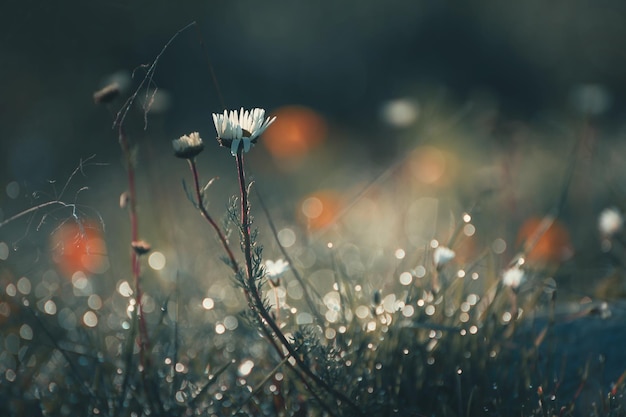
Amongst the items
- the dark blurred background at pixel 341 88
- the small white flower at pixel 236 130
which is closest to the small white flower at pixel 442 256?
the small white flower at pixel 236 130

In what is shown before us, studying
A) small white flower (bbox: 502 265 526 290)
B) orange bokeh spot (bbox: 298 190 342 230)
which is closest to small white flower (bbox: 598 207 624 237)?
small white flower (bbox: 502 265 526 290)

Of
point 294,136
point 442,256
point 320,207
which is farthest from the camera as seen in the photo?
point 294,136

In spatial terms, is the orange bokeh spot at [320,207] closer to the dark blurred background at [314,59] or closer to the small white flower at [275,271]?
the small white flower at [275,271]

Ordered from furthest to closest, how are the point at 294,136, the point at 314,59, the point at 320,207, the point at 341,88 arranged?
1. the point at 314,59
2. the point at 341,88
3. the point at 294,136
4. the point at 320,207

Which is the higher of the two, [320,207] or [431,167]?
[431,167]

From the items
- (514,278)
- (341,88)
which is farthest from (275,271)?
(341,88)

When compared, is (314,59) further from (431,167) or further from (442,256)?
(442,256)

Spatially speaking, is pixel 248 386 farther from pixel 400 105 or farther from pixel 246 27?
pixel 246 27
